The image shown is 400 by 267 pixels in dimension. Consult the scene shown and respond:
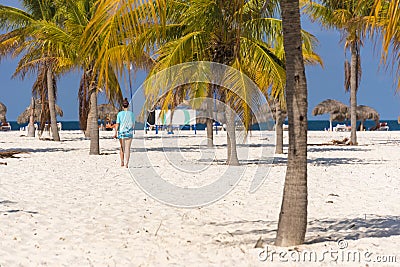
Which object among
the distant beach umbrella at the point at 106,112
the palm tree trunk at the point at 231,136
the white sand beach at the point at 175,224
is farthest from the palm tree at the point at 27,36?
the distant beach umbrella at the point at 106,112

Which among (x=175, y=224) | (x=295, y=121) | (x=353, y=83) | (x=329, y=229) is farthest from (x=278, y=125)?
(x=295, y=121)

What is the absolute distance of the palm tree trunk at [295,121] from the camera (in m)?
5.02

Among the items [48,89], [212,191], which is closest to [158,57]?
[212,191]

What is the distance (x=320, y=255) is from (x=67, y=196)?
16.3 feet

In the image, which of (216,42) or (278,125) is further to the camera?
(278,125)

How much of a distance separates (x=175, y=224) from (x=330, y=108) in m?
44.3

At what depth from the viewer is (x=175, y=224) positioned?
654cm

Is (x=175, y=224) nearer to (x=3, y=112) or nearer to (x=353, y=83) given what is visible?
(x=353, y=83)

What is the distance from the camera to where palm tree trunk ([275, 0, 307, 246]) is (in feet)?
16.5

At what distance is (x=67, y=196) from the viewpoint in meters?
8.58

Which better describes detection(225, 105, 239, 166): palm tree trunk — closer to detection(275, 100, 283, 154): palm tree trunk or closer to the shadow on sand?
detection(275, 100, 283, 154): palm tree trunk

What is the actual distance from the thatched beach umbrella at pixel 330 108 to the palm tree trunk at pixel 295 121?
44.7m

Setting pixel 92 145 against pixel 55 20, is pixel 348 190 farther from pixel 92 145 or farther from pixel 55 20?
pixel 55 20

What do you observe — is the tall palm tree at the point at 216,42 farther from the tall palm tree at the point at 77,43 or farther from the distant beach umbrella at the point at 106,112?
the distant beach umbrella at the point at 106,112
